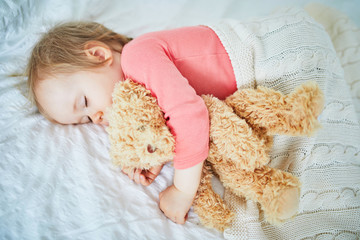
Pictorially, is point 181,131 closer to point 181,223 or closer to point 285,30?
point 181,223

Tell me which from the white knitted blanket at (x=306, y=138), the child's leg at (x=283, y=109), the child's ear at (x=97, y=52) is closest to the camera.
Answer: the child's leg at (x=283, y=109)

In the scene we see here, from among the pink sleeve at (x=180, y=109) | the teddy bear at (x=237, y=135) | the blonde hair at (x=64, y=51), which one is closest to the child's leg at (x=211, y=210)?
the teddy bear at (x=237, y=135)

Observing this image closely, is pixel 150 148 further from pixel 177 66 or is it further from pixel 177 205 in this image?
pixel 177 66

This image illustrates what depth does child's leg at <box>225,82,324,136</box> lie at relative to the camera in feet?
1.97

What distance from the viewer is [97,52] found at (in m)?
0.85

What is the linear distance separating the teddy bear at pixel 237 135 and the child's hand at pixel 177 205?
0.04 metres

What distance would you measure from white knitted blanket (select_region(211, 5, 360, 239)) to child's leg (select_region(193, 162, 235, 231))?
0.04 meters

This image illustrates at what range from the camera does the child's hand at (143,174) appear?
77cm

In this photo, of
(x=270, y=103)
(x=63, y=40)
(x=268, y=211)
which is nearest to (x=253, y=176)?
(x=268, y=211)

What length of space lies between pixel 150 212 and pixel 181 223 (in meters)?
0.10

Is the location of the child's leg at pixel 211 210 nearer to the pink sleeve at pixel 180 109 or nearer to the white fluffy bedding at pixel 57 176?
the white fluffy bedding at pixel 57 176

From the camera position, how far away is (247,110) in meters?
0.67

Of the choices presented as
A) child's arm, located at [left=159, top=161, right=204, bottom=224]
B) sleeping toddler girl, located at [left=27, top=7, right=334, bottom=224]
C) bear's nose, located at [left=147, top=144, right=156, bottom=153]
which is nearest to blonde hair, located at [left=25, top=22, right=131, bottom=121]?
sleeping toddler girl, located at [left=27, top=7, right=334, bottom=224]

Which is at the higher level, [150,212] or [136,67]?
[136,67]
